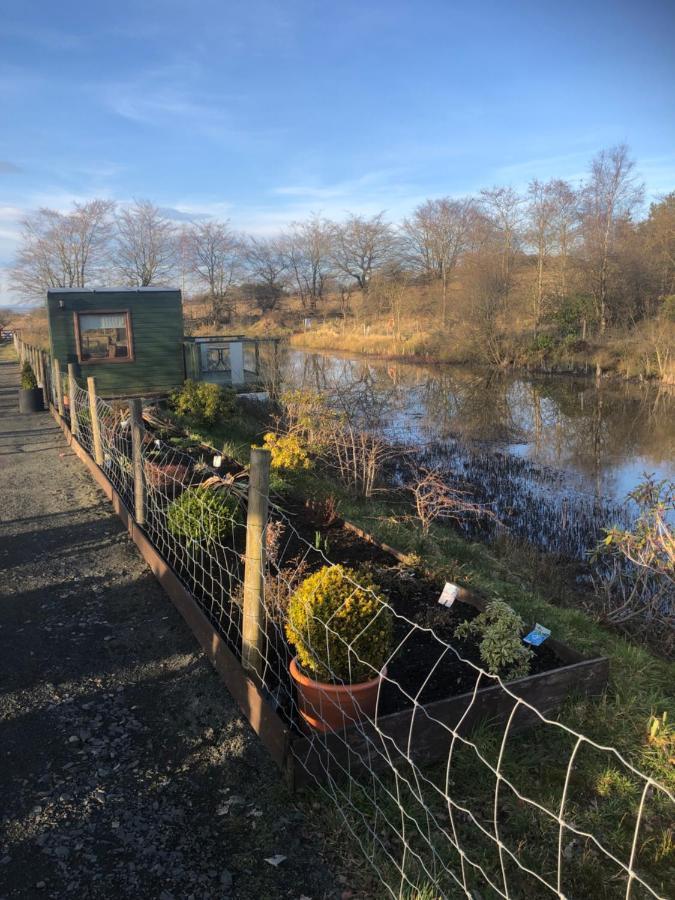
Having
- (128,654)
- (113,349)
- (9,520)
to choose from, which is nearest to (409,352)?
(113,349)

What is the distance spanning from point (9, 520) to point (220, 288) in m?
47.8

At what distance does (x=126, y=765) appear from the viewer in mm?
2721

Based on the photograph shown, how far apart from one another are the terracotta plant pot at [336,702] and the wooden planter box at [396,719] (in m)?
0.06

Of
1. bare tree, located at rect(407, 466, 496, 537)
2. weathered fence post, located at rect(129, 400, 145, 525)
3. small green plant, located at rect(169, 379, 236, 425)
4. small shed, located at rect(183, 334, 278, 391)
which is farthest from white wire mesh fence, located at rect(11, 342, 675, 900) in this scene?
small shed, located at rect(183, 334, 278, 391)

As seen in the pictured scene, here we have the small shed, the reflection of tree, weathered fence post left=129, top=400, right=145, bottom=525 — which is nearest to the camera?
weathered fence post left=129, top=400, right=145, bottom=525

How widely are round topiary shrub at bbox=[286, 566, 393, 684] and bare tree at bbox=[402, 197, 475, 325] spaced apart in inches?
1473

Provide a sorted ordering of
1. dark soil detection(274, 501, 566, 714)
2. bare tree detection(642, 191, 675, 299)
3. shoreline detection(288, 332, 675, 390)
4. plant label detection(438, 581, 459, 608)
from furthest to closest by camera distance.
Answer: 1. bare tree detection(642, 191, 675, 299)
2. shoreline detection(288, 332, 675, 390)
3. plant label detection(438, 581, 459, 608)
4. dark soil detection(274, 501, 566, 714)

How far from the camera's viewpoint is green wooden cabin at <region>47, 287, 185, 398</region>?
14320 mm

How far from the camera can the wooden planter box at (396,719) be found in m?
2.53

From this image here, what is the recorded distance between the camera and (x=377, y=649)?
2.69 meters

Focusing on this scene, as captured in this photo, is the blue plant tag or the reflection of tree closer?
the blue plant tag

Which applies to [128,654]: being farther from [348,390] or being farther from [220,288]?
[220,288]

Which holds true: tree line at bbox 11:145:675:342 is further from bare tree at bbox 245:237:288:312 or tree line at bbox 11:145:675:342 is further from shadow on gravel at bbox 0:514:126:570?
shadow on gravel at bbox 0:514:126:570

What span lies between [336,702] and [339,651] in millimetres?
209
